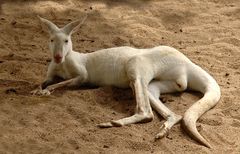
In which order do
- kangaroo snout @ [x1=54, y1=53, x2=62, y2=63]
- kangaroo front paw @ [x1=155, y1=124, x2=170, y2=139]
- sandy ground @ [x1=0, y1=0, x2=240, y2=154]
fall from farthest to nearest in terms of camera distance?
kangaroo snout @ [x1=54, y1=53, x2=62, y2=63], kangaroo front paw @ [x1=155, y1=124, x2=170, y2=139], sandy ground @ [x1=0, y1=0, x2=240, y2=154]

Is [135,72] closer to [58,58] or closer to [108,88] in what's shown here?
[108,88]

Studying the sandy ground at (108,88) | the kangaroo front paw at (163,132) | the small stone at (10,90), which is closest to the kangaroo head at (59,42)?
the sandy ground at (108,88)

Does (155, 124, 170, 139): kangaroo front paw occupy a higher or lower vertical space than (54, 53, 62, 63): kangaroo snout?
lower

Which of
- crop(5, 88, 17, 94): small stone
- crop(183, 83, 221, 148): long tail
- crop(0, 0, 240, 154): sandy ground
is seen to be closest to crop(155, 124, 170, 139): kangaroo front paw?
crop(0, 0, 240, 154): sandy ground

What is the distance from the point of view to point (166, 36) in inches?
256

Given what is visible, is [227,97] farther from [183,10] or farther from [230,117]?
[183,10]

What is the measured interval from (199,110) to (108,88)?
0.93 metres

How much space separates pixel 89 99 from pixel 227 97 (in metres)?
1.28

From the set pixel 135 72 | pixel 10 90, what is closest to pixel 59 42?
pixel 10 90

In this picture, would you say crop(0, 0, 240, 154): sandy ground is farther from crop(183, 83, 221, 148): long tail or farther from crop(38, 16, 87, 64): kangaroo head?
crop(38, 16, 87, 64): kangaroo head

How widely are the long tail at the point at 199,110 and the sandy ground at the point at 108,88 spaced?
0.18 ft

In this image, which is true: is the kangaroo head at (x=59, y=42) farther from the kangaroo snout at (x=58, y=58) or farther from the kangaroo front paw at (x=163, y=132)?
the kangaroo front paw at (x=163, y=132)

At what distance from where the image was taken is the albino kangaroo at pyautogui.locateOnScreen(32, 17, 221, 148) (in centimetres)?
462

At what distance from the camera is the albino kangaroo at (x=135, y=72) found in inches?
182
